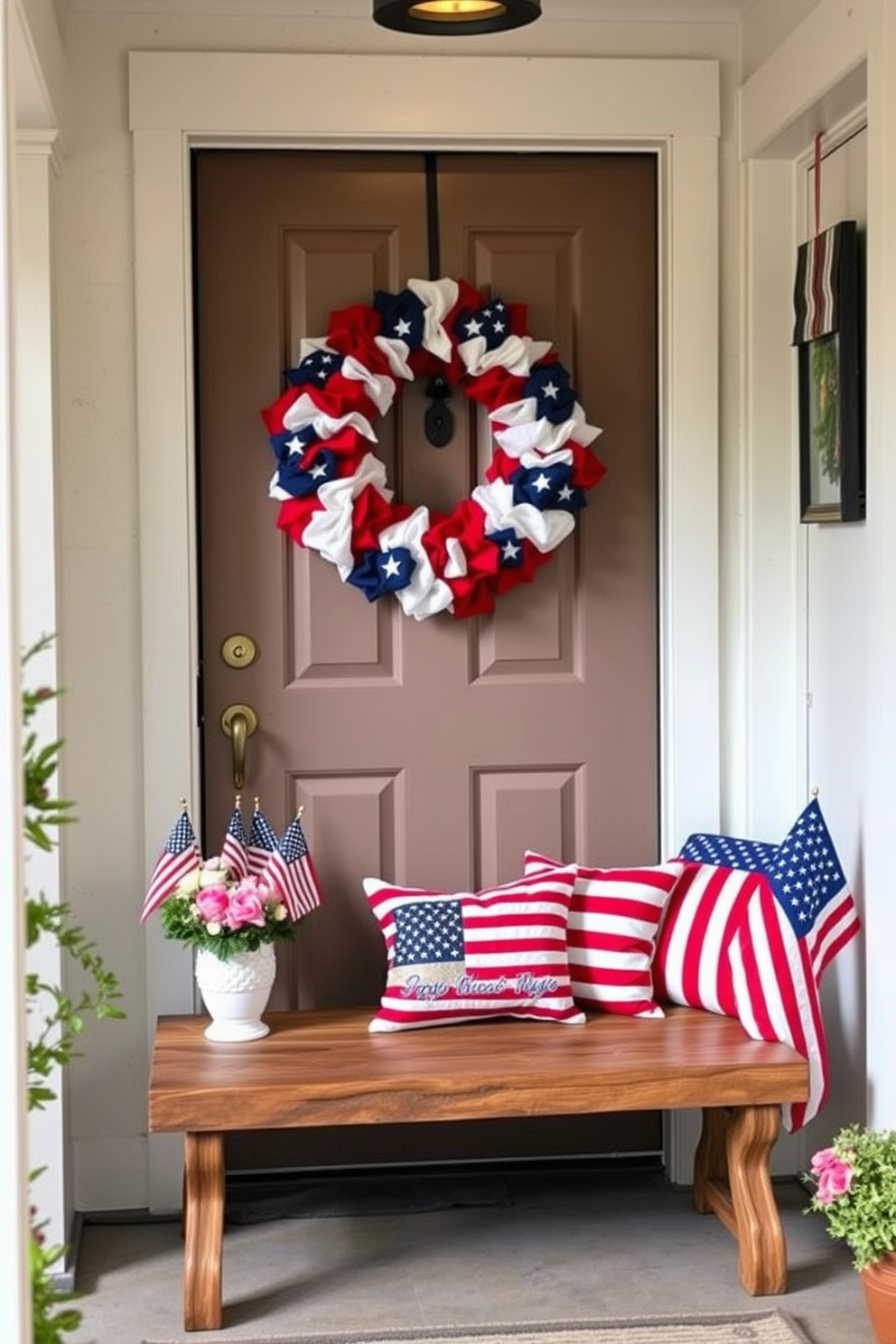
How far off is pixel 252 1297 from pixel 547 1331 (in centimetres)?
55

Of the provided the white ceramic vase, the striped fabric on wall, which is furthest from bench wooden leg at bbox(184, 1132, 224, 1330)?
the striped fabric on wall

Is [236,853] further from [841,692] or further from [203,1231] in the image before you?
[841,692]

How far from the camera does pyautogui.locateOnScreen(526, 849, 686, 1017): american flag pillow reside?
347 cm

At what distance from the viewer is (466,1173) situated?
3.85 m

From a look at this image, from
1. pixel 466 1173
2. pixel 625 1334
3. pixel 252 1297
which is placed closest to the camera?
pixel 625 1334

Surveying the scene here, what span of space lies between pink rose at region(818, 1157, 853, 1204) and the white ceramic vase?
1053 mm

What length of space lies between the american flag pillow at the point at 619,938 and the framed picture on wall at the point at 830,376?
775 millimetres

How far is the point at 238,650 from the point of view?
12.2 ft

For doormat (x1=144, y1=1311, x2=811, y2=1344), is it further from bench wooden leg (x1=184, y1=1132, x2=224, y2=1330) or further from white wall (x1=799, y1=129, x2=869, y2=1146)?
white wall (x1=799, y1=129, x2=869, y2=1146)

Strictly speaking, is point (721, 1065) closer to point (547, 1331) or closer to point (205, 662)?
point (547, 1331)

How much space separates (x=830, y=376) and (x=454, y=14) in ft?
3.94

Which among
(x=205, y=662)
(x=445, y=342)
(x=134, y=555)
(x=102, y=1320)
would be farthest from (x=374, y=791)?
(x=102, y=1320)

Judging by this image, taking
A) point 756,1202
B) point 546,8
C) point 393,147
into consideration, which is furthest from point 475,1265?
point 546,8

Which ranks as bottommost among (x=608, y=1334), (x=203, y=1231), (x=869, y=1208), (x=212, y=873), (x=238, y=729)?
(x=608, y=1334)
